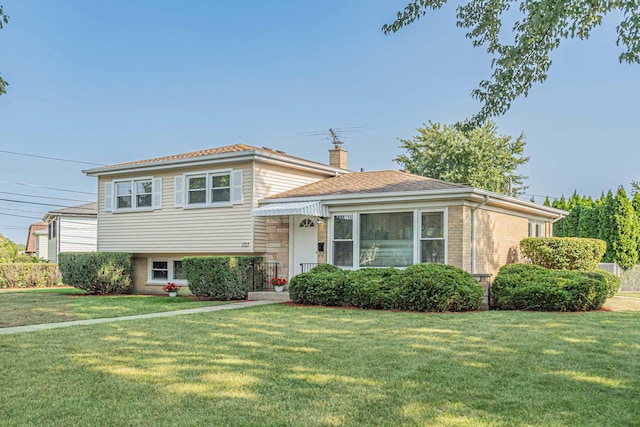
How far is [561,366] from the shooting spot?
22.2ft

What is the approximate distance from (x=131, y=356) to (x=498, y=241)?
12.5 meters

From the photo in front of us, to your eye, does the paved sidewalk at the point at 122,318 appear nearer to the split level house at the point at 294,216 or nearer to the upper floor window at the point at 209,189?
the split level house at the point at 294,216

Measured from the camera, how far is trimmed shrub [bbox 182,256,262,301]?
646 inches

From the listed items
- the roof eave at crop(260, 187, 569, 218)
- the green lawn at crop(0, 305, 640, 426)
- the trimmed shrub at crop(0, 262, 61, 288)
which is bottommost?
the trimmed shrub at crop(0, 262, 61, 288)

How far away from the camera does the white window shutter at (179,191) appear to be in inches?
751

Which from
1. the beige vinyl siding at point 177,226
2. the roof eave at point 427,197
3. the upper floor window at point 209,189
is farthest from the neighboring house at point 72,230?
the roof eave at point 427,197

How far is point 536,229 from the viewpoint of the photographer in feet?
66.3

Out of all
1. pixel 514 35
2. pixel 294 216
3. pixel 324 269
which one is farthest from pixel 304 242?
pixel 514 35

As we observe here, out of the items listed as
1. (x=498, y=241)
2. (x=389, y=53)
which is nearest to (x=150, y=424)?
(x=498, y=241)

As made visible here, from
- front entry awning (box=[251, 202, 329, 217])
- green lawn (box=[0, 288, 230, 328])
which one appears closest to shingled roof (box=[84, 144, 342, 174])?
front entry awning (box=[251, 202, 329, 217])

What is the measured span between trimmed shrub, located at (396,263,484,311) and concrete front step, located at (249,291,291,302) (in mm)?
3998

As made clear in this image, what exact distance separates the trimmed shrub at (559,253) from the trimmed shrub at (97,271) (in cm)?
1352

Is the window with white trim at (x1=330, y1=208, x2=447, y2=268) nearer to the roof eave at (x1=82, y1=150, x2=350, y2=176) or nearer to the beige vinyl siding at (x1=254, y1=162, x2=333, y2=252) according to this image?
the beige vinyl siding at (x1=254, y1=162, x2=333, y2=252)

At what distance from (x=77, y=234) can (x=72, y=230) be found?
394mm
